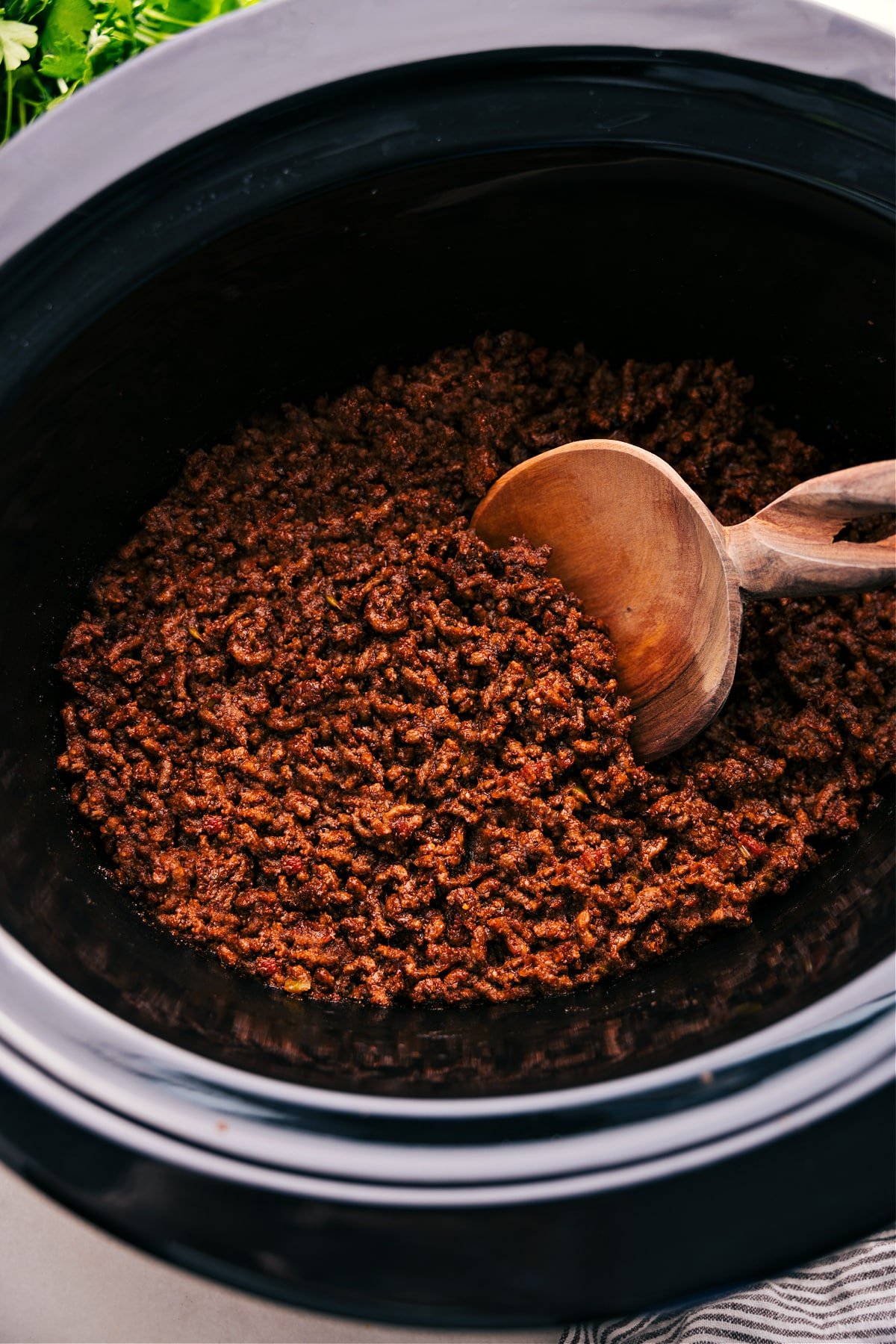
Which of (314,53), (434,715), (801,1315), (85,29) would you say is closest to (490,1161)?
(434,715)

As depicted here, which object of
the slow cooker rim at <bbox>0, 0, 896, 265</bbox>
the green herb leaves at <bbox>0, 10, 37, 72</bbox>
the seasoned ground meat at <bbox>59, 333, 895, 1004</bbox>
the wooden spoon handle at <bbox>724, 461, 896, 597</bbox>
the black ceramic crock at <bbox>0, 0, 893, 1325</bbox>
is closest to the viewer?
the black ceramic crock at <bbox>0, 0, 893, 1325</bbox>

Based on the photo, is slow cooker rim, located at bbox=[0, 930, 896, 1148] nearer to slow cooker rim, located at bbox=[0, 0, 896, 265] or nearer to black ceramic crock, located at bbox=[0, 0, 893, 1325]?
black ceramic crock, located at bbox=[0, 0, 893, 1325]

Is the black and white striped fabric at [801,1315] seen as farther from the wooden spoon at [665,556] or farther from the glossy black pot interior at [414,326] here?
the wooden spoon at [665,556]

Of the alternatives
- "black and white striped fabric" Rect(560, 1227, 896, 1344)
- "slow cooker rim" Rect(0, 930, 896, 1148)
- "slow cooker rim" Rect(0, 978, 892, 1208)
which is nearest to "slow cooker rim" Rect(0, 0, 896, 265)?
"slow cooker rim" Rect(0, 930, 896, 1148)

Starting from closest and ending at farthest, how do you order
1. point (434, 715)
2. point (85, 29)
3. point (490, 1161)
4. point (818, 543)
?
point (490, 1161), point (818, 543), point (434, 715), point (85, 29)

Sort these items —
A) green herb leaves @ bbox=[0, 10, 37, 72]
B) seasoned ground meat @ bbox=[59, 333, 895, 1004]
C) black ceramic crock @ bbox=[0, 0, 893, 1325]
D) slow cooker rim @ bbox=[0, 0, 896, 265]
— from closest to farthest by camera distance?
black ceramic crock @ bbox=[0, 0, 893, 1325] → slow cooker rim @ bbox=[0, 0, 896, 265] → seasoned ground meat @ bbox=[59, 333, 895, 1004] → green herb leaves @ bbox=[0, 10, 37, 72]

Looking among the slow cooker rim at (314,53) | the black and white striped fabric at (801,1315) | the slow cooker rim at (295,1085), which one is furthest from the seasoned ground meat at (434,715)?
the black and white striped fabric at (801,1315)

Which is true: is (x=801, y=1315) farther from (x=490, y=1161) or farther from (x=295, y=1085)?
(x=295, y=1085)

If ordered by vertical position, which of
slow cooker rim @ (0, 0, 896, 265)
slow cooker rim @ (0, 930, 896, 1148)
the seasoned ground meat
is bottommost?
slow cooker rim @ (0, 930, 896, 1148)
